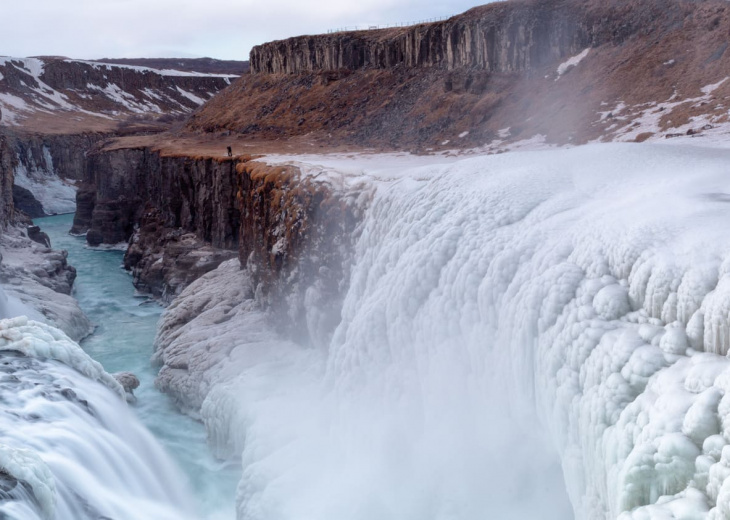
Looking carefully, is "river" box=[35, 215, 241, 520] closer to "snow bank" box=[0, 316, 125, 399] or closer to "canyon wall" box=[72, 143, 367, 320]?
"canyon wall" box=[72, 143, 367, 320]

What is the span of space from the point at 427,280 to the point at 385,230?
100 inches

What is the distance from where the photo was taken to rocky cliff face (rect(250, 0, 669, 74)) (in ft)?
85.5

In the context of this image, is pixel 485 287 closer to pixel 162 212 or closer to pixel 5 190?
pixel 162 212

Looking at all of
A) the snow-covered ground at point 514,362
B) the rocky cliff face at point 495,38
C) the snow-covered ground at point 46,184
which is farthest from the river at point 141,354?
the rocky cliff face at point 495,38

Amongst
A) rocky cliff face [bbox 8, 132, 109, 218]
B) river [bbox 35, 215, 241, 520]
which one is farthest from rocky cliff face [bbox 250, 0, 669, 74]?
rocky cliff face [bbox 8, 132, 109, 218]

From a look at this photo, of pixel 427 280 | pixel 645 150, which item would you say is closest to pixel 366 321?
pixel 427 280

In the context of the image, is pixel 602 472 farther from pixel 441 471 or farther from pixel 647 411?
pixel 441 471

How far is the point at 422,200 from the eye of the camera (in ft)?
35.0

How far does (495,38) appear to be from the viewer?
29.5 m

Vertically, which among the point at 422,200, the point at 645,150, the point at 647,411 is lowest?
the point at 647,411

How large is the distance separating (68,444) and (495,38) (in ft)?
89.5

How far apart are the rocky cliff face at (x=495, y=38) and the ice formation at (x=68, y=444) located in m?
23.5

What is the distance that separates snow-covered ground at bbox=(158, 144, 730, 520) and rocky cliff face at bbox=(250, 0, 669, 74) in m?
17.3

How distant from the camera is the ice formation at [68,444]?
6176mm
